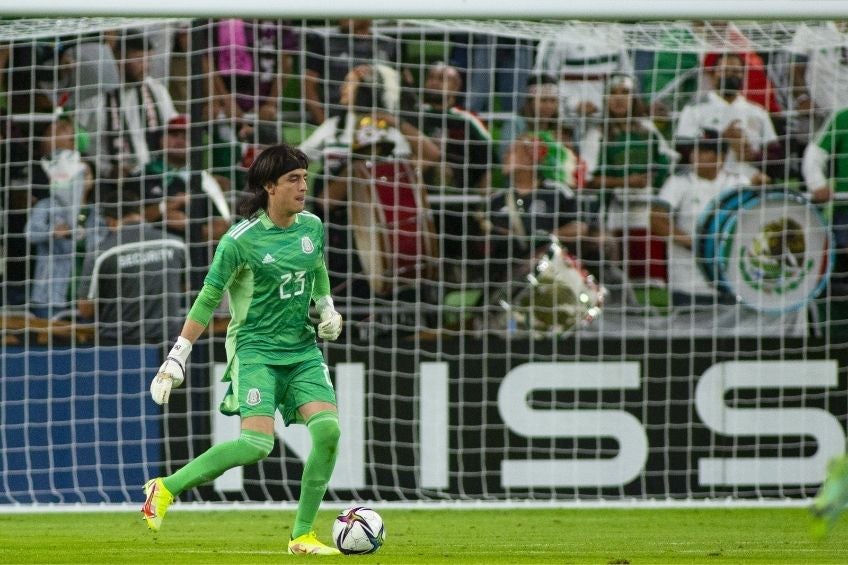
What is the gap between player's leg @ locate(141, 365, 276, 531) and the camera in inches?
277

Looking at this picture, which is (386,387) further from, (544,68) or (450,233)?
(544,68)

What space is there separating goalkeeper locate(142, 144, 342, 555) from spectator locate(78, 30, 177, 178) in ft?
14.9

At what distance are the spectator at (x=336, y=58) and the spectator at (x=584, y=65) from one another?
128cm

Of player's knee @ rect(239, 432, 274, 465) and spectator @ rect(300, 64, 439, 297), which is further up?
spectator @ rect(300, 64, 439, 297)

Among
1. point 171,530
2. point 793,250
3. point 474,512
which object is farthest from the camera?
point 793,250

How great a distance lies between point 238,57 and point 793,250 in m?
4.67

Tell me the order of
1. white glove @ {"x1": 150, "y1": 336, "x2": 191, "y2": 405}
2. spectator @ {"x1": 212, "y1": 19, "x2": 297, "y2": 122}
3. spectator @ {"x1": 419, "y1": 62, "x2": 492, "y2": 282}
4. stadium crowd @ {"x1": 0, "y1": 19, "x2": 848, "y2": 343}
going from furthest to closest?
spectator @ {"x1": 419, "y1": 62, "x2": 492, "y2": 282}, spectator @ {"x1": 212, "y1": 19, "x2": 297, "y2": 122}, stadium crowd @ {"x1": 0, "y1": 19, "x2": 848, "y2": 343}, white glove @ {"x1": 150, "y1": 336, "x2": 191, "y2": 405}

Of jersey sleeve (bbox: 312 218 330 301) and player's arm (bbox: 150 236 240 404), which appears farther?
jersey sleeve (bbox: 312 218 330 301)

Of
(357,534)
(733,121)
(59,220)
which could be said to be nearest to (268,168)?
(357,534)

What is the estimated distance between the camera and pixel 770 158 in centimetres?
1180

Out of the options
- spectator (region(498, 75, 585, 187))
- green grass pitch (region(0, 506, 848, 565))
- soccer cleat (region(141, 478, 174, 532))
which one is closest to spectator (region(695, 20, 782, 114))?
spectator (region(498, 75, 585, 187))

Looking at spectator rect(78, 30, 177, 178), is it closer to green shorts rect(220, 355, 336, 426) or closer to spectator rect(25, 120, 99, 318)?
spectator rect(25, 120, 99, 318)

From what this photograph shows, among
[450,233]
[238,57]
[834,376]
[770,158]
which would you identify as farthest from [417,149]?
[834,376]

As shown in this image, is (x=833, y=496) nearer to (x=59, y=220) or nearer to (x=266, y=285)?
(x=266, y=285)
